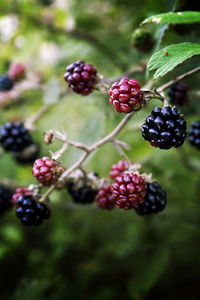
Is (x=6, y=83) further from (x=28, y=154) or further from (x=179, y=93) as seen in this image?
(x=179, y=93)

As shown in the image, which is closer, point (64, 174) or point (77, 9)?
point (64, 174)

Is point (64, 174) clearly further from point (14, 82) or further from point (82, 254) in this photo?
point (82, 254)

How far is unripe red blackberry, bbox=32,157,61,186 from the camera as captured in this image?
4.61ft

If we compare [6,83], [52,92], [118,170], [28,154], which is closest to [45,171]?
[118,170]

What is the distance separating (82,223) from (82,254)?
0.34 metres

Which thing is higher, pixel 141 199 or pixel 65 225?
pixel 65 225

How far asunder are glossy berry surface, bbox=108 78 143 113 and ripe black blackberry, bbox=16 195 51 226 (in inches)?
26.3

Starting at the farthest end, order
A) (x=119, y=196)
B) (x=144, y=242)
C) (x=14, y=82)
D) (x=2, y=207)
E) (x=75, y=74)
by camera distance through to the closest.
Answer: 1. (x=144, y=242)
2. (x=14, y=82)
3. (x=2, y=207)
4. (x=75, y=74)
5. (x=119, y=196)

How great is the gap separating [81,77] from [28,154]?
119 cm

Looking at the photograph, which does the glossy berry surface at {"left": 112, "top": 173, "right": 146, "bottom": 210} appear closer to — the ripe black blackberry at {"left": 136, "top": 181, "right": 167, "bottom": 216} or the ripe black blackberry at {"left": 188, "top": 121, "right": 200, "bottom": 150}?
the ripe black blackberry at {"left": 136, "top": 181, "right": 167, "bottom": 216}

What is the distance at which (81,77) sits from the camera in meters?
1.49

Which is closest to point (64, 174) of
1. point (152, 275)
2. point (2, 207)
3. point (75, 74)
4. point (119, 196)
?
point (119, 196)

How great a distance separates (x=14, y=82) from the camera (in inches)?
108

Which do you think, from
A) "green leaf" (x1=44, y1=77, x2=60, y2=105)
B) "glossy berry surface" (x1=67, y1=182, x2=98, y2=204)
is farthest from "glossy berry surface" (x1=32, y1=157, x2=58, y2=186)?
"green leaf" (x1=44, y1=77, x2=60, y2=105)
